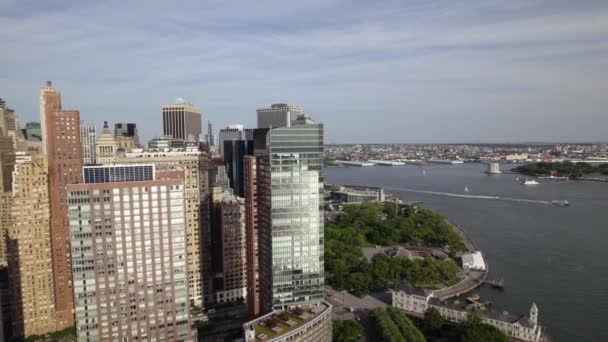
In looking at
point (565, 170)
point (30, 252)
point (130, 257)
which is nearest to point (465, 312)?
point (130, 257)

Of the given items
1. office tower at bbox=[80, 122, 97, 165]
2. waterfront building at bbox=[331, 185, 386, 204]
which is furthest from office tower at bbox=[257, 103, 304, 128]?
waterfront building at bbox=[331, 185, 386, 204]

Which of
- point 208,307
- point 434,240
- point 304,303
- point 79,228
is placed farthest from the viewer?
point 434,240

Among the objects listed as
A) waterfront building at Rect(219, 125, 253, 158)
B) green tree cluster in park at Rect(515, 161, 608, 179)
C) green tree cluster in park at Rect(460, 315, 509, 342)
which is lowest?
green tree cluster in park at Rect(460, 315, 509, 342)

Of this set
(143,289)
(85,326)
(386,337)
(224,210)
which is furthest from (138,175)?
(386,337)

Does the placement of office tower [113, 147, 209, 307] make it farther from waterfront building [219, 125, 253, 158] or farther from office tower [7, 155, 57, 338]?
waterfront building [219, 125, 253, 158]

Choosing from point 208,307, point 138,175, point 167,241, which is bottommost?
point 208,307

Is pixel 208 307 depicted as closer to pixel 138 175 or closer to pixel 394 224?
pixel 138 175
